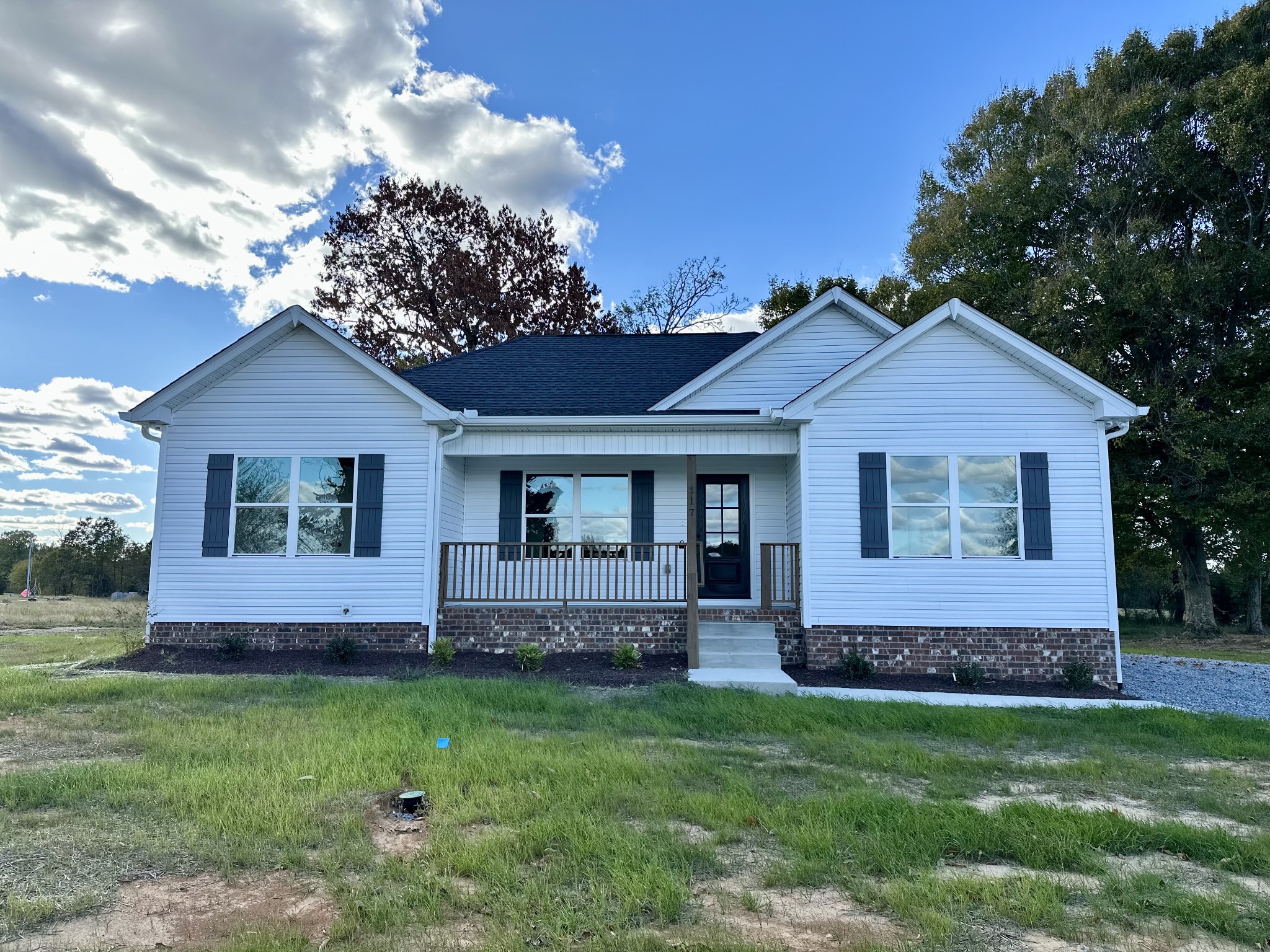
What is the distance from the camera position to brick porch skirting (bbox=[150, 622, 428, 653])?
419 inches

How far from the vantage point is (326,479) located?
Result: 10.9m

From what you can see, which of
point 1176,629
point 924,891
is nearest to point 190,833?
point 924,891

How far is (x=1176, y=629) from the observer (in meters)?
22.1

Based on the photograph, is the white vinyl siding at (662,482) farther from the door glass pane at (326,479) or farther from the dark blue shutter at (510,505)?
the door glass pane at (326,479)

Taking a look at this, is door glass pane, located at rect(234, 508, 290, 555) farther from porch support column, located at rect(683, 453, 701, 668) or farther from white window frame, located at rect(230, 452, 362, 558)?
porch support column, located at rect(683, 453, 701, 668)

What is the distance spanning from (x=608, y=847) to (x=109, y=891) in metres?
2.17

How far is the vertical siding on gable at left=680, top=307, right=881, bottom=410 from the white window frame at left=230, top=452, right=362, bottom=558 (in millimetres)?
5356

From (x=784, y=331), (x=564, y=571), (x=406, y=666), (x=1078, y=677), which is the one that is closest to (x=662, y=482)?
(x=564, y=571)

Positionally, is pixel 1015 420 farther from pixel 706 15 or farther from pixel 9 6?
pixel 9 6

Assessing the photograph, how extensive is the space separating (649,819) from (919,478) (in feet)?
24.5

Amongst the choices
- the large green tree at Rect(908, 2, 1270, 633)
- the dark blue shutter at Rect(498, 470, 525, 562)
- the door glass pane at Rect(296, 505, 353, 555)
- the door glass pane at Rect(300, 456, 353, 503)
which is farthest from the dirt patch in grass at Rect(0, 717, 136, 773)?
the large green tree at Rect(908, 2, 1270, 633)

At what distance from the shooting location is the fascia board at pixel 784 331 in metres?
12.3

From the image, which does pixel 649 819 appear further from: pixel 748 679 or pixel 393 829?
pixel 748 679

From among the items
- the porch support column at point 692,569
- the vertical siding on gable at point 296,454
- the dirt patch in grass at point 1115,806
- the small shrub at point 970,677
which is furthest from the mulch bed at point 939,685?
the vertical siding on gable at point 296,454
